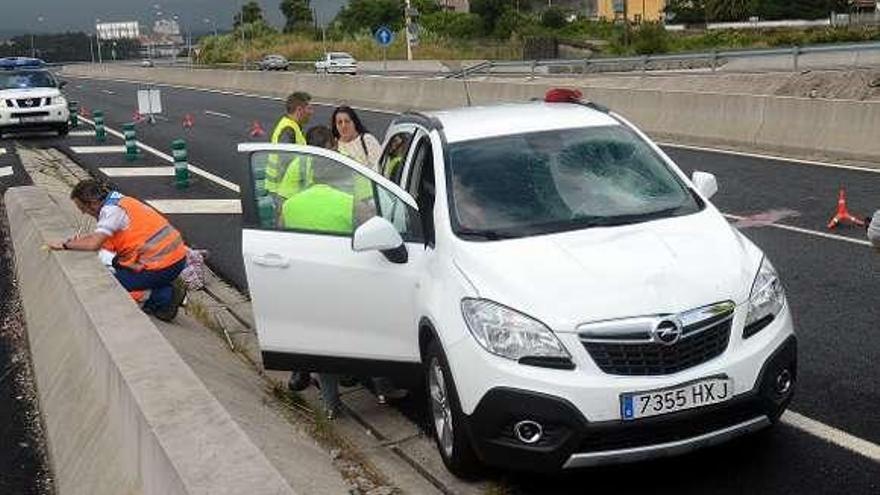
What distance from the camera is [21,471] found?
19.6 feet

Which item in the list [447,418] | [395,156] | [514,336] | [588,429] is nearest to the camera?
[588,429]

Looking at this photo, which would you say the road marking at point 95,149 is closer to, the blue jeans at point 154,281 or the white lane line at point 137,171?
the white lane line at point 137,171

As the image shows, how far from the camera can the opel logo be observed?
4617 mm

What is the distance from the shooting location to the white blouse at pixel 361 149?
867 centimetres

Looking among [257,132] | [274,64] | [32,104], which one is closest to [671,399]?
[257,132]

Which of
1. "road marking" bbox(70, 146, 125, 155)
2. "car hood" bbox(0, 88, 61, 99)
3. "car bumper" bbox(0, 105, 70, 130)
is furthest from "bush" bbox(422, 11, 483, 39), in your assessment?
"road marking" bbox(70, 146, 125, 155)

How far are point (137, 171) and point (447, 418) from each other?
15289 millimetres

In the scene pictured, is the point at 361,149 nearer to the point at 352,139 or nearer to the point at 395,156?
the point at 352,139

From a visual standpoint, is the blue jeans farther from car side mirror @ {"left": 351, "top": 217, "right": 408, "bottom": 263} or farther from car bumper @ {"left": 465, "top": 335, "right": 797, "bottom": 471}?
car bumper @ {"left": 465, "top": 335, "right": 797, "bottom": 471}

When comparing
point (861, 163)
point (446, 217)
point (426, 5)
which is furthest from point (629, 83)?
point (426, 5)

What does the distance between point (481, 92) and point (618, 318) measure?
76.6 ft

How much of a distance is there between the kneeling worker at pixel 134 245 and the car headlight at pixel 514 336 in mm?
3725

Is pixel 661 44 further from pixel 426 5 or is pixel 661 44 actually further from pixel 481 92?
pixel 426 5

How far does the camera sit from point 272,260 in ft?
19.7
